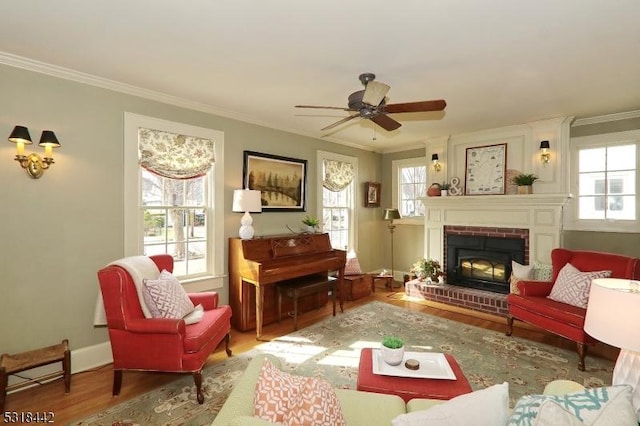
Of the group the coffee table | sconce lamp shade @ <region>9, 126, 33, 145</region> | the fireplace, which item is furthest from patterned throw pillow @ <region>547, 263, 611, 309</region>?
sconce lamp shade @ <region>9, 126, 33, 145</region>

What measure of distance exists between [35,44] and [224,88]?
1392 millimetres

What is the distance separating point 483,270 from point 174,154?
463 cm

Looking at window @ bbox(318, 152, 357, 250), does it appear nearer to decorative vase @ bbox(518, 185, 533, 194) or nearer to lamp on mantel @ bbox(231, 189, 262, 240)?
lamp on mantel @ bbox(231, 189, 262, 240)

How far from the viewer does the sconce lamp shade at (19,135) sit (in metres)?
2.36

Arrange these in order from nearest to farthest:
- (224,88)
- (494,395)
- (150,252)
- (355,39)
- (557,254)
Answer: (494,395) → (355,39) → (224,88) → (150,252) → (557,254)

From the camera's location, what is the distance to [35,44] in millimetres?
2244

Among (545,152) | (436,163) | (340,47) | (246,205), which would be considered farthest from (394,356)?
(436,163)

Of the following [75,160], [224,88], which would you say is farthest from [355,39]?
[75,160]

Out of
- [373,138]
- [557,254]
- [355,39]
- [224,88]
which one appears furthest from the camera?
[373,138]

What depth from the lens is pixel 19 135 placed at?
7.75ft

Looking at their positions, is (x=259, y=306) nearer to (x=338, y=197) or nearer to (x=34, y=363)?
(x=34, y=363)

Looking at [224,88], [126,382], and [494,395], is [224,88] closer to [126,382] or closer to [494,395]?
[126,382]

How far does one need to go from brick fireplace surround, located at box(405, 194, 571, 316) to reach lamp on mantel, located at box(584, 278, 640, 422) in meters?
2.83

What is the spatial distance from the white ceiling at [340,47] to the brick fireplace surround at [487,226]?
53.4 inches
